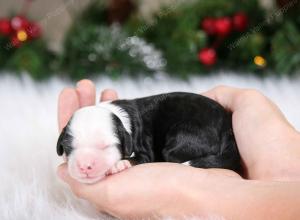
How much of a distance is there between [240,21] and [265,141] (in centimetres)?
146

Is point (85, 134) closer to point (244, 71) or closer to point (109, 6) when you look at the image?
point (244, 71)

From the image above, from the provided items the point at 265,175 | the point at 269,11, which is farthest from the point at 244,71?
the point at 265,175

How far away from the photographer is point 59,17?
334 centimetres

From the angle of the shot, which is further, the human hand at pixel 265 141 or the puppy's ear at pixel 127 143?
the human hand at pixel 265 141

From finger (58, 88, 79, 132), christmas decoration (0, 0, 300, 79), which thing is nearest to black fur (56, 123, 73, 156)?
finger (58, 88, 79, 132)

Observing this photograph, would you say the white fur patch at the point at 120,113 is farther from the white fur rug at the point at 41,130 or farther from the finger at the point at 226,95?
the finger at the point at 226,95

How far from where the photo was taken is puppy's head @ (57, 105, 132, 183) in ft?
3.58

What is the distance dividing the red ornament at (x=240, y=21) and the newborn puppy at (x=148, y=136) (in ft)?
4.64

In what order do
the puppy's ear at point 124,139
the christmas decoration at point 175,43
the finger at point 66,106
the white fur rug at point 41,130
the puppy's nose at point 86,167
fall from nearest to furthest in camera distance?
the puppy's nose at point 86,167, the puppy's ear at point 124,139, the white fur rug at point 41,130, the finger at point 66,106, the christmas decoration at point 175,43

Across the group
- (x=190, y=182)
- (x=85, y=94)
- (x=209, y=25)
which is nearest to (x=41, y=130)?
(x=85, y=94)

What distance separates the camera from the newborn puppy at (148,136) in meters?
1.13

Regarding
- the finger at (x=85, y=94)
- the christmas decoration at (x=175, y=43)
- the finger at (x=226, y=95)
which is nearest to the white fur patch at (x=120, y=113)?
the finger at (x=85, y=94)

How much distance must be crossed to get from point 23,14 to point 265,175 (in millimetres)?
→ 2016

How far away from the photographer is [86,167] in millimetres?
1076
